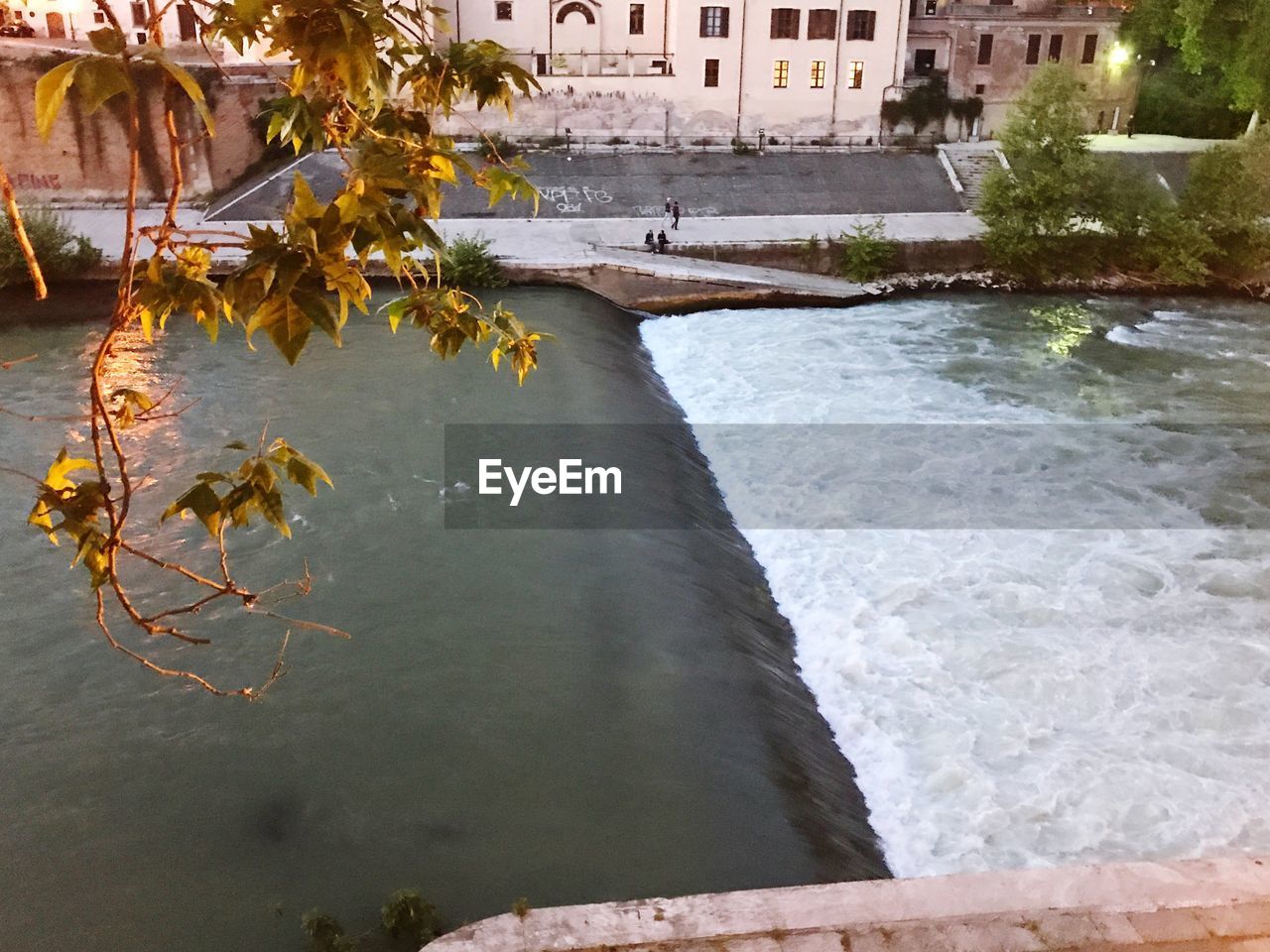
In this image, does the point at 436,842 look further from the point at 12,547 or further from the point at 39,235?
the point at 39,235

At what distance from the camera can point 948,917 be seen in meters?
3.38

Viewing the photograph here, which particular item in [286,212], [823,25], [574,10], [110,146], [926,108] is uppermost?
[574,10]

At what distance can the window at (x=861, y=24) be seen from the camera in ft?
76.1

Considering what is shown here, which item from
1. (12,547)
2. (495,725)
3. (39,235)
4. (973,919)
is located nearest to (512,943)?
(973,919)

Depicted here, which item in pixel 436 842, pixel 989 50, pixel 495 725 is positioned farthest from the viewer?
pixel 989 50

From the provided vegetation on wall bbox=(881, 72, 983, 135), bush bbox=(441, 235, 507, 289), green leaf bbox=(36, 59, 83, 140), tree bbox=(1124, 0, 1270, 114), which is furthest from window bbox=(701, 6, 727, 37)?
green leaf bbox=(36, 59, 83, 140)

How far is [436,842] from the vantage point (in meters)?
5.99

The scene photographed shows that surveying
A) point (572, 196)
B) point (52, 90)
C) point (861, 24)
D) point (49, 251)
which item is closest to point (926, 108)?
point (861, 24)

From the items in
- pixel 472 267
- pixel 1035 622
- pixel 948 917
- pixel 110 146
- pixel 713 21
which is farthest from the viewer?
pixel 713 21

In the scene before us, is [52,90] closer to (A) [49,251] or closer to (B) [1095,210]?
(A) [49,251]

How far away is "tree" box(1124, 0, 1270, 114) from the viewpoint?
Answer: 20.4 metres

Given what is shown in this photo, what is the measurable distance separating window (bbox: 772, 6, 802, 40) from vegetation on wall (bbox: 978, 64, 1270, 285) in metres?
6.18

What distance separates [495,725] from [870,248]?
13.0 metres

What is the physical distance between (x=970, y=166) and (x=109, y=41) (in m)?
22.2
